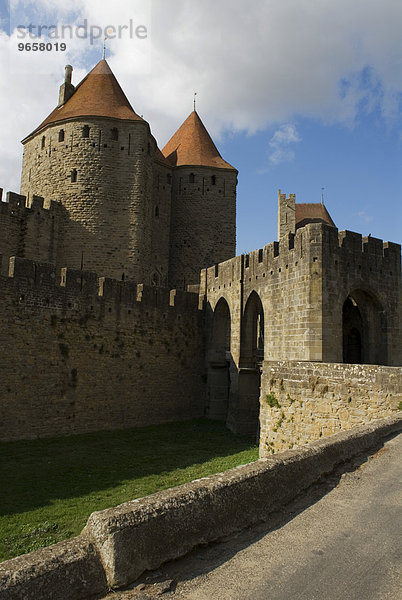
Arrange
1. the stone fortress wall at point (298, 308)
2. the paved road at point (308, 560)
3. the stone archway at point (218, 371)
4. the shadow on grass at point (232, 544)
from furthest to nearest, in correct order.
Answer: the stone archway at point (218, 371), the stone fortress wall at point (298, 308), the shadow on grass at point (232, 544), the paved road at point (308, 560)

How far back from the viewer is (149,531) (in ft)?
9.29

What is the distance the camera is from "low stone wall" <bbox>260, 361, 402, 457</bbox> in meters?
8.21

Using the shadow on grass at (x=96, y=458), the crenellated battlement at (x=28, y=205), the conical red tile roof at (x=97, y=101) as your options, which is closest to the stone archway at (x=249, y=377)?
the shadow on grass at (x=96, y=458)

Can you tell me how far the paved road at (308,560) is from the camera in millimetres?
2635

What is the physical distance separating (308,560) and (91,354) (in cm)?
1296

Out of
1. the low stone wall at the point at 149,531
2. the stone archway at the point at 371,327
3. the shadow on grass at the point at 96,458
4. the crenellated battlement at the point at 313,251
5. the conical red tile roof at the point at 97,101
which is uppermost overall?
the conical red tile roof at the point at 97,101

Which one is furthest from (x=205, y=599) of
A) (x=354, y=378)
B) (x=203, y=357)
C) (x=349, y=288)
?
(x=203, y=357)

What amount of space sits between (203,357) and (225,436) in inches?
156

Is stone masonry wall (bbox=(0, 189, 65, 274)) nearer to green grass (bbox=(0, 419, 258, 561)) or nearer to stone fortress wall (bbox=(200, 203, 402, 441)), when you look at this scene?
stone fortress wall (bbox=(200, 203, 402, 441))

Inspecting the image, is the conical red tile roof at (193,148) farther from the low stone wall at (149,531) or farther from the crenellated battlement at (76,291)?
the low stone wall at (149,531)

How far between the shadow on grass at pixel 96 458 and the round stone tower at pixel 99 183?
9277 millimetres

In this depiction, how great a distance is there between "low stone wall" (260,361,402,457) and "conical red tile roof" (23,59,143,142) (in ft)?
57.8

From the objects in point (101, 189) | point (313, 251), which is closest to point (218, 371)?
point (313, 251)

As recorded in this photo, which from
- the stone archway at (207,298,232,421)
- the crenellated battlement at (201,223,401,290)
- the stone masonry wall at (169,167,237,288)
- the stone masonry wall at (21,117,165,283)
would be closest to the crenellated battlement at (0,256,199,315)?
the stone archway at (207,298,232,421)
